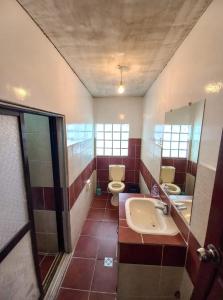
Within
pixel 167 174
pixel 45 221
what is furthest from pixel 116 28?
pixel 45 221

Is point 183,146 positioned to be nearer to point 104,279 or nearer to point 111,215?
point 104,279

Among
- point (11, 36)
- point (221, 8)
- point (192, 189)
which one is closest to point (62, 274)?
point (192, 189)

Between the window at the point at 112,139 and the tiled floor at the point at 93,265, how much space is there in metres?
1.57

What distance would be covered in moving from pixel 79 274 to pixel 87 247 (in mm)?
406

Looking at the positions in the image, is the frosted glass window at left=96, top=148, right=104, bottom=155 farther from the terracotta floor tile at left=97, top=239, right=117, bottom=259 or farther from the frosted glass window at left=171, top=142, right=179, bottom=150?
the frosted glass window at left=171, top=142, right=179, bottom=150

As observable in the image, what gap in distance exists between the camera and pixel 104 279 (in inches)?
69.7

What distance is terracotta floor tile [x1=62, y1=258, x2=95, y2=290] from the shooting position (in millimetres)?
1701

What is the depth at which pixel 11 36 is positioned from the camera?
2.99 feet

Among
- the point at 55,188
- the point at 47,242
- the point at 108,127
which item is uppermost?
the point at 108,127

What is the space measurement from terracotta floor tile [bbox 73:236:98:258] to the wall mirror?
1390 millimetres

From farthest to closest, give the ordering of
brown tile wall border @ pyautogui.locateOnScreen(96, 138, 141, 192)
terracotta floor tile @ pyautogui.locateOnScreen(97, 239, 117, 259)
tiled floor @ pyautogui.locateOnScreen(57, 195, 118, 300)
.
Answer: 1. brown tile wall border @ pyautogui.locateOnScreen(96, 138, 141, 192)
2. terracotta floor tile @ pyautogui.locateOnScreen(97, 239, 117, 259)
3. tiled floor @ pyautogui.locateOnScreen(57, 195, 118, 300)

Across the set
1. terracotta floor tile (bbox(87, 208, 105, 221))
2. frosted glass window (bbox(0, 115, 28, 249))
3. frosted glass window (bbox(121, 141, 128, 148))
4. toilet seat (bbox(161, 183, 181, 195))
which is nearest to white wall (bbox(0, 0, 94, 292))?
frosted glass window (bbox(0, 115, 28, 249))

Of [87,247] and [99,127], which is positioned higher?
[99,127]

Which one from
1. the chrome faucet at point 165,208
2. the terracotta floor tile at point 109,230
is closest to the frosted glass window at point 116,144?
the terracotta floor tile at point 109,230
